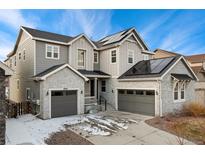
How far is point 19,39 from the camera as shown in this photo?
597 inches

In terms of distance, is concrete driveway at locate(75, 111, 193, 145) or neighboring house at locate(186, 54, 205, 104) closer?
concrete driveway at locate(75, 111, 193, 145)

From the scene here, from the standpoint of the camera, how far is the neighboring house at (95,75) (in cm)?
1131

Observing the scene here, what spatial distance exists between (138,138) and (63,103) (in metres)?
5.61

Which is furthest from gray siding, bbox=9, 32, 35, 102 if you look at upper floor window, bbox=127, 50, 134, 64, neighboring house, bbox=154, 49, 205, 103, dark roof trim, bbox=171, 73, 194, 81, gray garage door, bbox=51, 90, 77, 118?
neighboring house, bbox=154, 49, 205, 103

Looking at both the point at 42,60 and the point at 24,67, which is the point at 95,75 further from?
the point at 24,67

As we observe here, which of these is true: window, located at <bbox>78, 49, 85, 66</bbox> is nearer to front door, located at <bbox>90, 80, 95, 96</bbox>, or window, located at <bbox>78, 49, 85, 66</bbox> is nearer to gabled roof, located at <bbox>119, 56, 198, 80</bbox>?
front door, located at <bbox>90, 80, 95, 96</bbox>

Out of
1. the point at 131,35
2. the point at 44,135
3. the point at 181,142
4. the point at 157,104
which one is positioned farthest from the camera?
the point at 131,35

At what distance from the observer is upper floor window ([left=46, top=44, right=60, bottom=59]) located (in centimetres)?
1299

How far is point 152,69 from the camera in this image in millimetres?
12484

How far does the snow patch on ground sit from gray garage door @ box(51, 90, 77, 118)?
0.54 m

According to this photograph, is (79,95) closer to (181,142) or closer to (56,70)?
(56,70)

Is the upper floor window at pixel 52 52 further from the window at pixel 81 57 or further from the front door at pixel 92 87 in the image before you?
the front door at pixel 92 87
